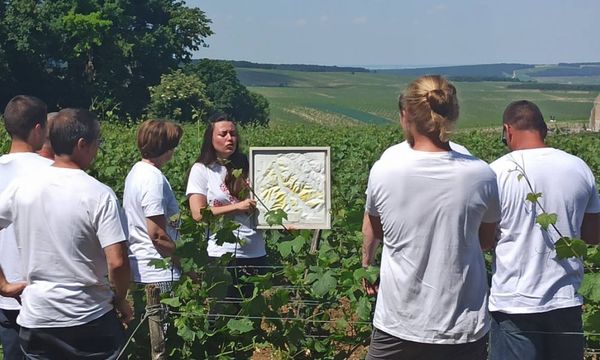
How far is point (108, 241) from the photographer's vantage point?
3.17 metres

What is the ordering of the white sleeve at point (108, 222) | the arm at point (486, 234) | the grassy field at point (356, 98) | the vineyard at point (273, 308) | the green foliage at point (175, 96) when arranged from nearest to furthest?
the arm at point (486, 234) → the white sleeve at point (108, 222) → the vineyard at point (273, 308) → the grassy field at point (356, 98) → the green foliage at point (175, 96)

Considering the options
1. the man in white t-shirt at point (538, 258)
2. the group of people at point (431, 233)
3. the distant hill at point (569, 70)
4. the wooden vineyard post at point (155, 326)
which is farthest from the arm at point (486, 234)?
the distant hill at point (569, 70)

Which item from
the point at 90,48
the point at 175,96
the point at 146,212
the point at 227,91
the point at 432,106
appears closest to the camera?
the point at 432,106

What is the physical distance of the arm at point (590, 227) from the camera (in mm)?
3463

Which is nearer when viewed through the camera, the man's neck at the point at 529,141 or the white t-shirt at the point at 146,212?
the man's neck at the point at 529,141

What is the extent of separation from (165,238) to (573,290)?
1.89 meters

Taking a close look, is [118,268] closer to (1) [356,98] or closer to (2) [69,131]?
(2) [69,131]

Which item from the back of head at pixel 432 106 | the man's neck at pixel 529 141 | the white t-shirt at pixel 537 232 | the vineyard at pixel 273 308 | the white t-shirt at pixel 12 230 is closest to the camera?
the back of head at pixel 432 106

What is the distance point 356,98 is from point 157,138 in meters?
63.1

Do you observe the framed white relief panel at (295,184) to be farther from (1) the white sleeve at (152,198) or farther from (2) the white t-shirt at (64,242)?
(2) the white t-shirt at (64,242)

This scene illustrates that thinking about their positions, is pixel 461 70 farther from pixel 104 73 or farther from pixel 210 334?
pixel 210 334

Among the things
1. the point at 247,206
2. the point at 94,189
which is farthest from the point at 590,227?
the point at 94,189

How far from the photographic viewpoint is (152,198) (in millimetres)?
4285

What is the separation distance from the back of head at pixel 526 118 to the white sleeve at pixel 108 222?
1.49m
